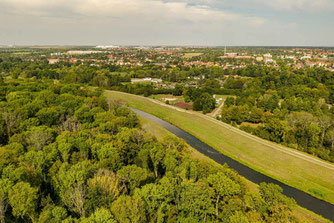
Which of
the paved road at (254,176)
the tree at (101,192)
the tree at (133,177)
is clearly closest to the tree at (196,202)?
the tree at (133,177)

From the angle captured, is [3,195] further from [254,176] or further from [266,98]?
[266,98]

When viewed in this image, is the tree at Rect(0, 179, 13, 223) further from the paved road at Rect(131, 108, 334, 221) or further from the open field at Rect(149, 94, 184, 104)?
the open field at Rect(149, 94, 184, 104)

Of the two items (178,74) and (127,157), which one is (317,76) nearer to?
(178,74)

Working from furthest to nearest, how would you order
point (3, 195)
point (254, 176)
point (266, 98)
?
point (266, 98) < point (254, 176) < point (3, 195)

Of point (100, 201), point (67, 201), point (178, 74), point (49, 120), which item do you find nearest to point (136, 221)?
point (100, 201)

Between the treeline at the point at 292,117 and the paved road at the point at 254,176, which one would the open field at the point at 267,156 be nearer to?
the paved road at the point at 254,176

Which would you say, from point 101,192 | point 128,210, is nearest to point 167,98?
point 101,192

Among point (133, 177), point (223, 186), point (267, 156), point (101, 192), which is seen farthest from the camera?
point (267, 156)

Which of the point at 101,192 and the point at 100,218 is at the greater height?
the point at 100,218
